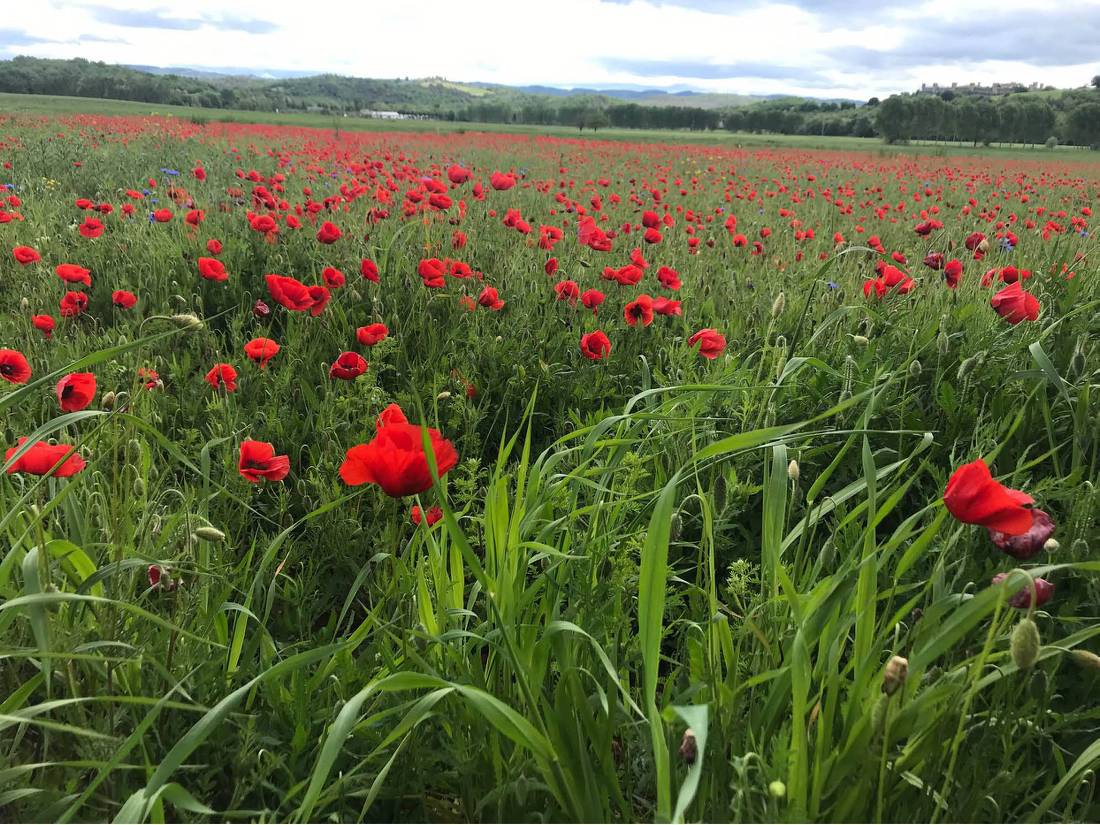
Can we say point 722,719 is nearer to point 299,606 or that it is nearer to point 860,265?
point 299,606

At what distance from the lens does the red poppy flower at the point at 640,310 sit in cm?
260

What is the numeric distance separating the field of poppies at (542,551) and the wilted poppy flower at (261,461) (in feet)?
0.04

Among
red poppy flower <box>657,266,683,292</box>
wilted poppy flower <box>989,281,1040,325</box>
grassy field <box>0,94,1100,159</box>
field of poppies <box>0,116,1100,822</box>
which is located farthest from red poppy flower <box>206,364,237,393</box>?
grassy field <box>0,94,1100,159</box>

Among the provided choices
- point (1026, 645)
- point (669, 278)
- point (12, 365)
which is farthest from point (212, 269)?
point (1026, 645)

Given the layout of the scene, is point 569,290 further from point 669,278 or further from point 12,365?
point 12,365

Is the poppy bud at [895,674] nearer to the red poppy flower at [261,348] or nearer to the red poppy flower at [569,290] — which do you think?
the red poppy flower at [261,348]

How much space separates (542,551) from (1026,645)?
79 cm

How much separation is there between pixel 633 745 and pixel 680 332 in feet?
7.44

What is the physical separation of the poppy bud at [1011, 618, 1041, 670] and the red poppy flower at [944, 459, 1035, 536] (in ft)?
0.60

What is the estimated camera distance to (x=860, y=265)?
387 centimetres

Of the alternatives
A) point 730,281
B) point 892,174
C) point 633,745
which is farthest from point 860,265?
point 892,174

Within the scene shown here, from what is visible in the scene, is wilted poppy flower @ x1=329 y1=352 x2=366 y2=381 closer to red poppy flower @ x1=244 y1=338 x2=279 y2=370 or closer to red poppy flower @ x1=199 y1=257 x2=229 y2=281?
red poppy flower @ x1=244 y1=338 x2=279 y2=370

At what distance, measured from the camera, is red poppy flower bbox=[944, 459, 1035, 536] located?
0.96m

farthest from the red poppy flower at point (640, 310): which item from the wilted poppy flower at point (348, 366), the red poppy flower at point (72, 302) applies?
the red poppy flower at point (72, 302)
